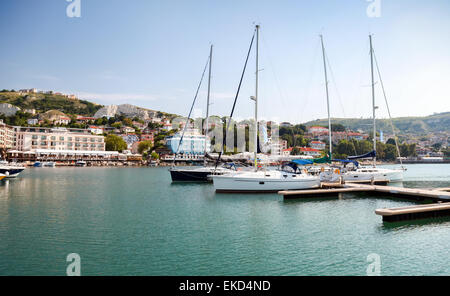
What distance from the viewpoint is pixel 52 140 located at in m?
99.9

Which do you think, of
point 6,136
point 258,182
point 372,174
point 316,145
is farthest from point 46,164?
point 316,145

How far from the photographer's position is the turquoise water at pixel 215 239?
9516 mm

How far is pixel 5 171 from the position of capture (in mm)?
37062

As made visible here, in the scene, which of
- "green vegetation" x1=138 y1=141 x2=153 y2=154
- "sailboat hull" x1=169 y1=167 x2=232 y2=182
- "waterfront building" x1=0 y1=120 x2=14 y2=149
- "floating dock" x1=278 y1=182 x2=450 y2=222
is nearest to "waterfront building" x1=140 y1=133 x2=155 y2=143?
"green vegetation" x1=138 y1=141 x2=153 y2=154

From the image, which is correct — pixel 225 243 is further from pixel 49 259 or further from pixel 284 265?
pixel 49 259

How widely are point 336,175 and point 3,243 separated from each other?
81.9 feet

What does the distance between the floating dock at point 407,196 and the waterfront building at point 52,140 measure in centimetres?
9268

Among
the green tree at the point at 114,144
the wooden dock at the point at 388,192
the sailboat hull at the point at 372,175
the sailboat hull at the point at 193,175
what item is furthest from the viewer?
the green tree at the point at 114,144

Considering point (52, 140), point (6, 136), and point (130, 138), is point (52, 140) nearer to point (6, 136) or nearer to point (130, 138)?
point (6, 136)

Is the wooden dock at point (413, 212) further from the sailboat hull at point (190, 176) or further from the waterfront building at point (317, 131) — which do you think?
the waterfront building at point (317, 131)

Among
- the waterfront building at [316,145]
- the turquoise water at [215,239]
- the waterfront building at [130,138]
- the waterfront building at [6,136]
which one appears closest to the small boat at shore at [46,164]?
the waterfront building at [6,136]

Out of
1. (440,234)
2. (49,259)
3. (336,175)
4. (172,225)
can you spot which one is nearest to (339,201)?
(336,175)

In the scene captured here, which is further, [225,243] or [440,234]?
[440,234]

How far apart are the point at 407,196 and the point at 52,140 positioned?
103 meters
